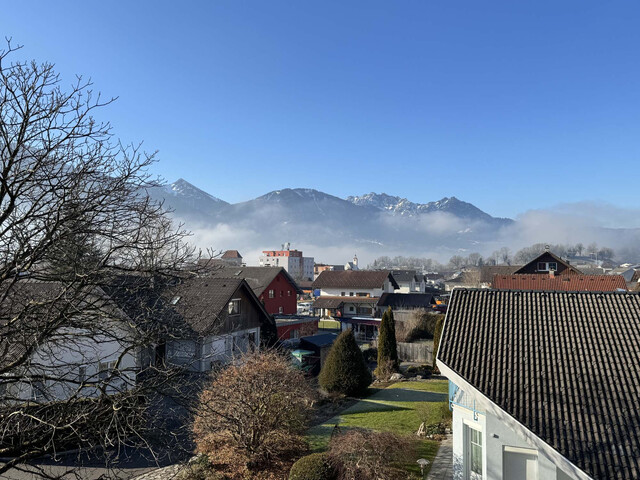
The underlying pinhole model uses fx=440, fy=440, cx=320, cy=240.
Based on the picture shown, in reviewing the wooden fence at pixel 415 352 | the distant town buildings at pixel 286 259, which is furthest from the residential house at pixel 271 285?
the distant town buildings at pixel 286 259

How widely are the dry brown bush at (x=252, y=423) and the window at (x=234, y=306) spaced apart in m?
13.4

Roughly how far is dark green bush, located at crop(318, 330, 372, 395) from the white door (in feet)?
40.6

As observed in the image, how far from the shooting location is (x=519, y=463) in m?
10.6

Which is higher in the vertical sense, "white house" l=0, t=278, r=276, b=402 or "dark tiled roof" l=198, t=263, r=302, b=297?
"dark tiled roof" l=198, t=263, r=302, b=297

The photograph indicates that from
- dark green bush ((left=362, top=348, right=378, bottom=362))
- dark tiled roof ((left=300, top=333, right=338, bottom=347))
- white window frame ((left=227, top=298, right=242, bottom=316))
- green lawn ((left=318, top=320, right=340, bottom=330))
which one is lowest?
dark green bush ((left=362, top=348, right=378, bottom=362))

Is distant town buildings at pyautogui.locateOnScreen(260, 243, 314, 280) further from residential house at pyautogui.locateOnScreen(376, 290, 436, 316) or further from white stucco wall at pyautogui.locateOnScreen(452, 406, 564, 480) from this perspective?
white stucco wall at pyautogui.locateOnScreen(452, 406, 564, 480)

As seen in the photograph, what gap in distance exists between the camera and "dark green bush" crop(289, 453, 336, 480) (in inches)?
450

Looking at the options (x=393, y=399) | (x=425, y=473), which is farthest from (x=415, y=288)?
(x=425, y=473)

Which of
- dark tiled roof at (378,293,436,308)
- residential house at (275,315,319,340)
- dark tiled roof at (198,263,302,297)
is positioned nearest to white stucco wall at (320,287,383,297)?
dark tiled roof at (378,293,436,308)

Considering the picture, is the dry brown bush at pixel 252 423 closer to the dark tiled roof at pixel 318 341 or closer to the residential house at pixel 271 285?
the dark tiled roof at pixel 318 341

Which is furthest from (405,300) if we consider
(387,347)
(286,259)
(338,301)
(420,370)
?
(286,259)

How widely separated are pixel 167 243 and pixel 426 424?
14.1 meters

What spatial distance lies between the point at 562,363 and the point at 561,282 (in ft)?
116

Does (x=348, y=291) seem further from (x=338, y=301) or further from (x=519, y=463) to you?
(x=519, y=463)
